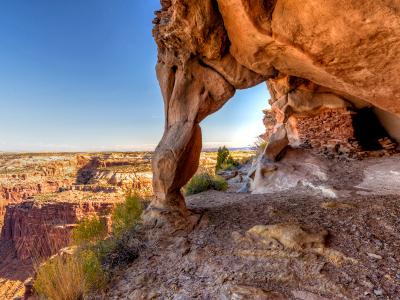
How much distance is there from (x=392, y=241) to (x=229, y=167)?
545 inches

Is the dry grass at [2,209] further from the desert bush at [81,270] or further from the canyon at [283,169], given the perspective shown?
the desert bush at [81,270]

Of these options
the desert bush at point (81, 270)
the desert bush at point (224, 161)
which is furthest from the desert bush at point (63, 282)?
the desert bush at point (224, 161)

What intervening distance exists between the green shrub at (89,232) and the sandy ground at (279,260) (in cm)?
197

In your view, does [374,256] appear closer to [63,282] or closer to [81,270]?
[81,270]

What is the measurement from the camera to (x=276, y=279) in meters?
2.94

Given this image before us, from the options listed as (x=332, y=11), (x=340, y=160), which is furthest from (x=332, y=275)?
(x=340, y=160)

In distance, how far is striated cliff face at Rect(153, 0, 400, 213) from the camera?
3102 millimetres

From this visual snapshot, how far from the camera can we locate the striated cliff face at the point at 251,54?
10.2 feet

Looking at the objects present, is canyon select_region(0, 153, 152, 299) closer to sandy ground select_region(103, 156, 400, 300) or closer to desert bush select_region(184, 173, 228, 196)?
desert bush select_region(184, 173, 228, 196)

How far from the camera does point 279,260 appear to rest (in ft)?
10.8

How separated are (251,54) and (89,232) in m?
5.37

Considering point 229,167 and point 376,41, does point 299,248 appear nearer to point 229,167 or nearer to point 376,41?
point 376,41

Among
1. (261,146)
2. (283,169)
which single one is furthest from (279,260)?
(261,146)

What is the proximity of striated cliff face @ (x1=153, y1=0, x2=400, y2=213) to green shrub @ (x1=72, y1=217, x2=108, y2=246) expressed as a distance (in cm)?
158
